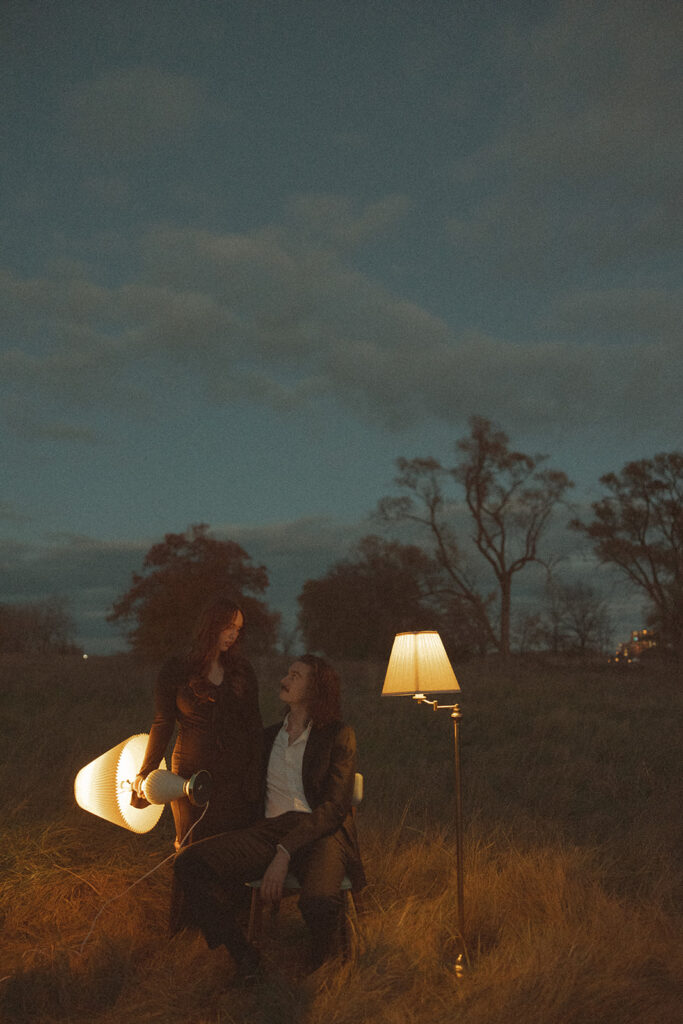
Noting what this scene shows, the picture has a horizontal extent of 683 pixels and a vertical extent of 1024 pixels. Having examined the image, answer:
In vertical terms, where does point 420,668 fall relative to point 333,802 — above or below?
above

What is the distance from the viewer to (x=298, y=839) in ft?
11.3

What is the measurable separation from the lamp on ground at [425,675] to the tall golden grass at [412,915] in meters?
0.43

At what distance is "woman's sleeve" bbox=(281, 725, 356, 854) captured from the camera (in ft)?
11.4

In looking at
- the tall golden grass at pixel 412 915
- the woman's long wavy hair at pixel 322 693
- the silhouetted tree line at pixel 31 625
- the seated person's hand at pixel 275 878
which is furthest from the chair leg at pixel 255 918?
the silhouetted tree line at pixel 31 625

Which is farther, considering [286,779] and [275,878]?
[286,779]

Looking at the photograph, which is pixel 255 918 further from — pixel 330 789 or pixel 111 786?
pixel 111 786

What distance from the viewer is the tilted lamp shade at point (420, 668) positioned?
3.62 m

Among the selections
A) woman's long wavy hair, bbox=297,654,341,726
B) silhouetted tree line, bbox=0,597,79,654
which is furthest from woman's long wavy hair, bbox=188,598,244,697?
Result: silhouetted tree line, bbox=0,597,79,654

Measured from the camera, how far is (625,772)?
8328mm

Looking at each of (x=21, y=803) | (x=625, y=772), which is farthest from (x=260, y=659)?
(x=21, y=803)

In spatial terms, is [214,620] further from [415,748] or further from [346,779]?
[415,748]

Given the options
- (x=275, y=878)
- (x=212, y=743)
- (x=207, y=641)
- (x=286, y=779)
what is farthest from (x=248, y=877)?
(x=207, y=641)

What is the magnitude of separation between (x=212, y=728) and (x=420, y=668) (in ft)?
A: 3.13

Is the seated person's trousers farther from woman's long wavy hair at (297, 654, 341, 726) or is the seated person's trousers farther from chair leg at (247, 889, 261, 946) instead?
woman's long wavy hair at (297, 654, 341, 726)
